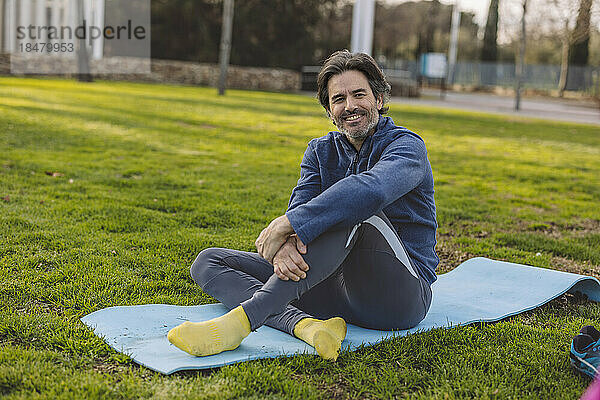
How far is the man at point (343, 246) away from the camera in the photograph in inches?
96.7

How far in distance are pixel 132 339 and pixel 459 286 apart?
1.90 meters

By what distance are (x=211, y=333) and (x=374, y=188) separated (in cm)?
83

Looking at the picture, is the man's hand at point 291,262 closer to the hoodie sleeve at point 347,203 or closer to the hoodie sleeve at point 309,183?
the hoodie sleeve at point 347,203

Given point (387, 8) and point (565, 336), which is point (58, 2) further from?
point (565, 336)

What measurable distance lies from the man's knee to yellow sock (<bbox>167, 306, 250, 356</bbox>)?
0.51 m

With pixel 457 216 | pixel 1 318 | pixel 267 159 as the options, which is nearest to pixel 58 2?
pixel 267 159

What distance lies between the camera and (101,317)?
9.55 feet

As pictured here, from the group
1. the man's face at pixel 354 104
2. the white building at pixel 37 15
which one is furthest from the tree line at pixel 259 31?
the man's face at pixel 354 104

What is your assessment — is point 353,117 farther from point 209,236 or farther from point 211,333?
point 209,236

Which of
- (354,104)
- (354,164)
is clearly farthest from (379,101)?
(354,164)

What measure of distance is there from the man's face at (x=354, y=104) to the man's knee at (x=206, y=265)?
2.72ft

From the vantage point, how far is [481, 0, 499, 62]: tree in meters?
34.2

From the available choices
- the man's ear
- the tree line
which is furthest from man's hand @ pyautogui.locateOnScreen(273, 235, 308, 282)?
the tree line

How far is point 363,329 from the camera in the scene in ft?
9.52
